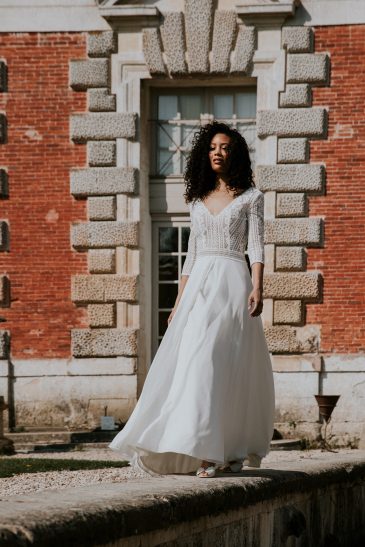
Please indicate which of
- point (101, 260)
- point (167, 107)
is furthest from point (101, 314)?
point (167, 107)

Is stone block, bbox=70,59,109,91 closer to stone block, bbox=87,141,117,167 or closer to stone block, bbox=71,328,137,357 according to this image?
stone block, bbox=87,141,117,167

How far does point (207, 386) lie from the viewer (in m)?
6.43

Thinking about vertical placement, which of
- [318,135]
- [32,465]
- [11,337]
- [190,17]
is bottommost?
[32,465]

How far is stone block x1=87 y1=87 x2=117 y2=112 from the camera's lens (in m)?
15.1

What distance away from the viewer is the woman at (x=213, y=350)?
21.1ft

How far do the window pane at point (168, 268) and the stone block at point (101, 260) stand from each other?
0.80m

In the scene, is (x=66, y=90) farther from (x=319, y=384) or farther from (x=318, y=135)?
(x=319, y=384)

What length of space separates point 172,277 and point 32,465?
17.0ft

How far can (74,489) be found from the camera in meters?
5.05

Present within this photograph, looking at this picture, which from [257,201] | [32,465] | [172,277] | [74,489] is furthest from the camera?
[172,277]

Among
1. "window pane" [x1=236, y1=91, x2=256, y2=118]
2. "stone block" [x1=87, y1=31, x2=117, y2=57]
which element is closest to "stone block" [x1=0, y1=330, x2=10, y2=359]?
"stone block" [x1=87, y1=31, x2=117, y2=57]

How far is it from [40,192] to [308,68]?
3.49 m

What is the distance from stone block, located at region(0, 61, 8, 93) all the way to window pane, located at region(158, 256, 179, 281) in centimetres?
278

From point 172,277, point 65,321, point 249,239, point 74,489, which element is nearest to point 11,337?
point 65,321
